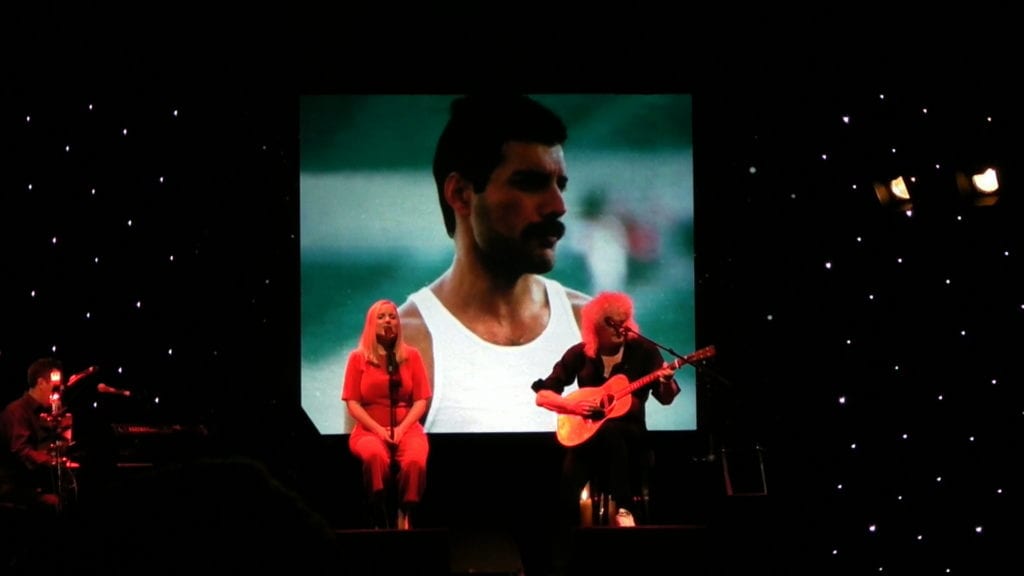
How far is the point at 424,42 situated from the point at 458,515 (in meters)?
2.89

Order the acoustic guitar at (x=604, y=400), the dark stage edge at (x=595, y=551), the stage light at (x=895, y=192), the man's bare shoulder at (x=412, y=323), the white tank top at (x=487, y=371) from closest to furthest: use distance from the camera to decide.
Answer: the dark stage edge at (x=595, y=551)
the acoustic guitar at (x=604, y=400)
the stage light at (x=895, y=192)
the white tank top at (x=487, y=371)
the man's bare shoulder at (x=412, y=323)

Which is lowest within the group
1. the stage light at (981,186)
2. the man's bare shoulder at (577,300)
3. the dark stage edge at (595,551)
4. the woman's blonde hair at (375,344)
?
the dark stage edge at (595,551)

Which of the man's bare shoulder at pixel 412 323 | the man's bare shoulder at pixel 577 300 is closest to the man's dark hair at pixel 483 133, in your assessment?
the man's bare shoulder at pixel 412 323

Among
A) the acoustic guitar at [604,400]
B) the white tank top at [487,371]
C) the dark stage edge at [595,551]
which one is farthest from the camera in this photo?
the white tank top at [487,371]

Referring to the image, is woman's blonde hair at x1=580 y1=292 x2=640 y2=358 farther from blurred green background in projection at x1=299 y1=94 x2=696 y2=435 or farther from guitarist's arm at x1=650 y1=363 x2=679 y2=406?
blurred green background in projection at x1=299 y1=94 x2=696 y2=435

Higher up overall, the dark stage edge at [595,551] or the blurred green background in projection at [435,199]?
the blurred green background in projection at [435,199]

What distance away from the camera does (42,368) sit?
649 centimetres

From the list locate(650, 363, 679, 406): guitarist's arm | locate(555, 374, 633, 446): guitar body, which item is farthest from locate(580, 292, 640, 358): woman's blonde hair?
locate(650, 363, 679, 406): guitarist's arm

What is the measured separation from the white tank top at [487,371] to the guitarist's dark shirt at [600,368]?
2.91 feet

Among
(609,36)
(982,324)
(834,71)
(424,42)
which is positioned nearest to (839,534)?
(982,324)

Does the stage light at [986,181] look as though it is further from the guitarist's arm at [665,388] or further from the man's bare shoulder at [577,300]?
the man's bare shoulder at [577,300]

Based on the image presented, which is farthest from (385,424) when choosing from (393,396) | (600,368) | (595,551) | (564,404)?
(595,551)

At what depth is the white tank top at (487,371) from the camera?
7566mm

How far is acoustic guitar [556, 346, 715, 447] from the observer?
21.2ft
